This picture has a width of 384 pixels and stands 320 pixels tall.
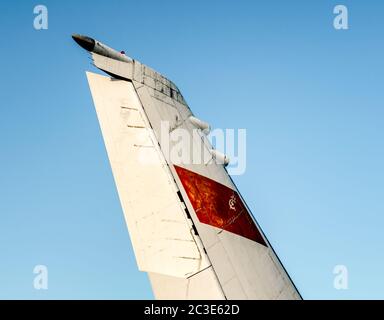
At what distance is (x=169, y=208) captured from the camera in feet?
23.3

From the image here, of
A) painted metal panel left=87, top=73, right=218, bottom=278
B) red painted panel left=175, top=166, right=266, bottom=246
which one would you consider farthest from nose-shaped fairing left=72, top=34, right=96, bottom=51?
red painted panel left=175, top=166, right=266, bottom=246

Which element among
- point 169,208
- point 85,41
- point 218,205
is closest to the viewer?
point 169,208

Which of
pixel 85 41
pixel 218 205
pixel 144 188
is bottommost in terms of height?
pixel 218 205

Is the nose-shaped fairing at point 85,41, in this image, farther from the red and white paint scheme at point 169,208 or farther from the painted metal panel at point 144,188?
the painted metal panel at point 144,188

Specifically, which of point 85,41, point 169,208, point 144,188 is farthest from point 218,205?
point 85,41

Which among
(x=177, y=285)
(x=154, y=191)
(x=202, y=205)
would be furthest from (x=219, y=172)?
(x=177, y=285)

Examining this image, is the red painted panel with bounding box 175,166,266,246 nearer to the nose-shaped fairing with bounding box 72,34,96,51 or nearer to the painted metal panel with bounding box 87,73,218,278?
the painted metal panel with bounding box 87,73,218,278

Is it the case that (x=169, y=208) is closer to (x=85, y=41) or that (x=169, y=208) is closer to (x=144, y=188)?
(x=144, y=188)

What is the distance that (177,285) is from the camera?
6.54 meters

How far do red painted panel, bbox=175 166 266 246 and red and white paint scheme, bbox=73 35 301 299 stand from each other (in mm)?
21

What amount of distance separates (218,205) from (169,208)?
120cm

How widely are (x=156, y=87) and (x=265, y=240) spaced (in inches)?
130

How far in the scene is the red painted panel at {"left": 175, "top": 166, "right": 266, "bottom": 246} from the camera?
7551 mm

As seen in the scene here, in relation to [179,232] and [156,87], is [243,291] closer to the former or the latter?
[179,232]
